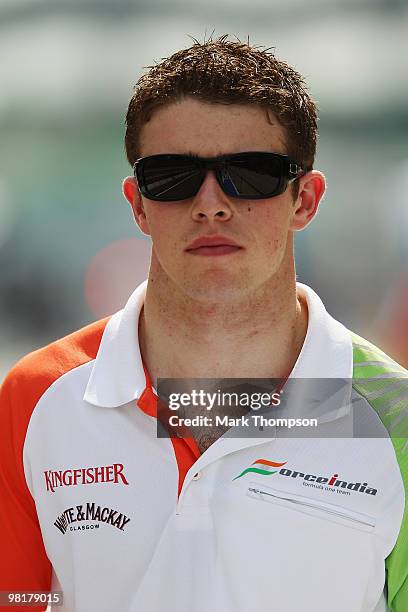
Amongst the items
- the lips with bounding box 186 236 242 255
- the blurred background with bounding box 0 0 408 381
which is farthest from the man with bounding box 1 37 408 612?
the blurred background with bounding box 0 0 408 381

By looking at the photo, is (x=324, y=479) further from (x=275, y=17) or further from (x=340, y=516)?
(x=275, y=17)

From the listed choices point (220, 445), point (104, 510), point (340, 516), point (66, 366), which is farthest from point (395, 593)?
point (66, 366)

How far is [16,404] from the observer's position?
225 centimetres

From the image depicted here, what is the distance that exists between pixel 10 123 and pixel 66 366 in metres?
9.15

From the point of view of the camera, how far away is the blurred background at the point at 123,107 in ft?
31.9

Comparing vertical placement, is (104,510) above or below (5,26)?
below

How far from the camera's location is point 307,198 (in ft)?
7.59

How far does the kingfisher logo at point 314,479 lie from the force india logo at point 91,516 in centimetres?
29

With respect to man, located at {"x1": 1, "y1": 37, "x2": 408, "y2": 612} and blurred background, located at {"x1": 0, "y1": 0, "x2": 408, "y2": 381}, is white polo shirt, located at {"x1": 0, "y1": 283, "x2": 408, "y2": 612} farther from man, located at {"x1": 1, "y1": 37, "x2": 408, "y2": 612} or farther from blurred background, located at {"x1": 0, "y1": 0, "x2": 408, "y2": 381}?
blurred background, located at {"x1": 0, "y1": 0, "x2": 408, "y2": 381}

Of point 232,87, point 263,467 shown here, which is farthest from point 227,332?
point 232,87

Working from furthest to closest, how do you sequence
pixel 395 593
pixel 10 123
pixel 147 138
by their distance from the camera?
pixel 10 123 < pixel 147 138 < pixel 395 593

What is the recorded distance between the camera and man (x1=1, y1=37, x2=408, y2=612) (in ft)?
6.64

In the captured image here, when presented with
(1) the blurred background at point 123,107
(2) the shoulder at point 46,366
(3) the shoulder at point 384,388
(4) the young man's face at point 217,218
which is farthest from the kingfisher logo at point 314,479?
(1) the blurred background at point 123,107

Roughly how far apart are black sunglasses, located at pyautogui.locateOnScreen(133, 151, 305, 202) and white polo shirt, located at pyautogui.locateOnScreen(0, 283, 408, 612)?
37 cm
